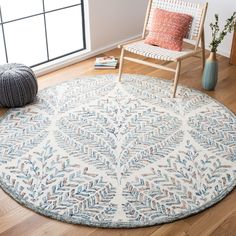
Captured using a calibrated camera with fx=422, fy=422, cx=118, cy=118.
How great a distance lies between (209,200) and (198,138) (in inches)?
26.1

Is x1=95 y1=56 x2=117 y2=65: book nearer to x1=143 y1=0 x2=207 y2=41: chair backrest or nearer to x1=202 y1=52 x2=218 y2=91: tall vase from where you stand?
x1=143 y1=0 x2=207 y2=41: chair backrest

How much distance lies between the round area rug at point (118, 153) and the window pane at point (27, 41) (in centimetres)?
62

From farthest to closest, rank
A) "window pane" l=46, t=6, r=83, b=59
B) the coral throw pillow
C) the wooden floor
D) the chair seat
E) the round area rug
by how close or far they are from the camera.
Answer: "window pane" l=46, t=6, r=83, b=59, the coral throw pillow, the chair seat, the round area rug, the wooden floor

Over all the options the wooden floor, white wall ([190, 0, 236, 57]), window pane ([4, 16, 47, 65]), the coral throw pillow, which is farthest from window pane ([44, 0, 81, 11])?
the wooden floor

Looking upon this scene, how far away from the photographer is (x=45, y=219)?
2467 mm

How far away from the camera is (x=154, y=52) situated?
144 inches

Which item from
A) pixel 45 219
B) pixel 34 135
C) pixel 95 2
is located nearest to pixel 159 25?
pixel 95 2

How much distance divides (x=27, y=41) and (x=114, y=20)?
0.97 m

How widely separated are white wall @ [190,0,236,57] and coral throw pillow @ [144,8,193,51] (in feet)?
1.95

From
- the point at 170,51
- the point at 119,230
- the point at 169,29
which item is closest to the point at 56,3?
the point at 169,29

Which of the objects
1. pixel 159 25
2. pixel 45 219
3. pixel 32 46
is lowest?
pixel 45 219

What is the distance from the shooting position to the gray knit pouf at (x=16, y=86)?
3389 millimetres

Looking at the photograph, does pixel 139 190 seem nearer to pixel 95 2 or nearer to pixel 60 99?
pixel 60 99

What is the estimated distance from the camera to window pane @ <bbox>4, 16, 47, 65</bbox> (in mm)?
4102
